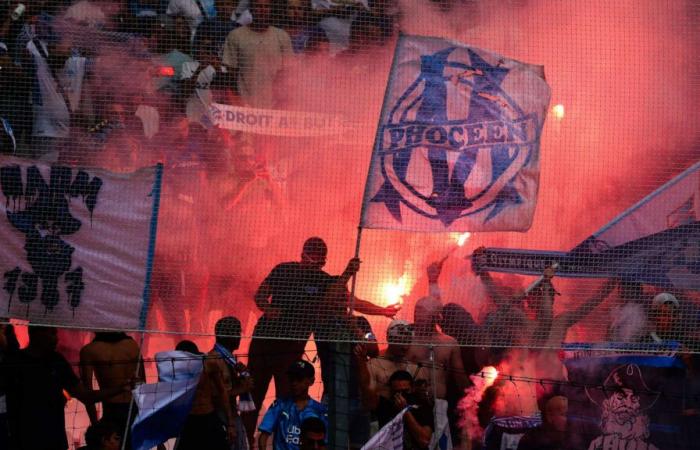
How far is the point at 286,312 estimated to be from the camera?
28.4ft

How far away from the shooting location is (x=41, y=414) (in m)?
7.86

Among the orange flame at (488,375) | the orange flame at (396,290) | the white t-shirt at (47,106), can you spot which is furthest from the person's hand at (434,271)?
the white t-shirt at (47,106)

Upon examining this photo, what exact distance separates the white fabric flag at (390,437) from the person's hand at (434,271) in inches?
79.2

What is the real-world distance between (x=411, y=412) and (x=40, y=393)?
2453 millimetres

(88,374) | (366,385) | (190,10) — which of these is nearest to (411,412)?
(366,385)

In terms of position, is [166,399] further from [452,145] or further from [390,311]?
[452,145]

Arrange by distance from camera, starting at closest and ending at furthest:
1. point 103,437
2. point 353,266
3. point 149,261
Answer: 1. point 103,437
2. point 149,261
3. point 353,266

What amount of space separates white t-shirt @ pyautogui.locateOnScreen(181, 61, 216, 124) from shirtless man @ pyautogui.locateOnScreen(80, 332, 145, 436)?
231 centimetres

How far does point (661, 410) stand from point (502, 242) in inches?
80.3

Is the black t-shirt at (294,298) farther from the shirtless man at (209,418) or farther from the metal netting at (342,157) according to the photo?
the shirtless man at (209,418)

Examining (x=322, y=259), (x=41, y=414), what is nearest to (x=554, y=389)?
(x=322, y=259)

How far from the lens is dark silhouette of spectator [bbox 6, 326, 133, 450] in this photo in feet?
25.7

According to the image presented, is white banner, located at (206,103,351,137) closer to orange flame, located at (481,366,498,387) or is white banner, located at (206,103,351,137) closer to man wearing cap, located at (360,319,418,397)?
man wearing cap, located at (360,319,418,397)

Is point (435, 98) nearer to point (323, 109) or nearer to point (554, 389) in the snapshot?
point (323, 109)
